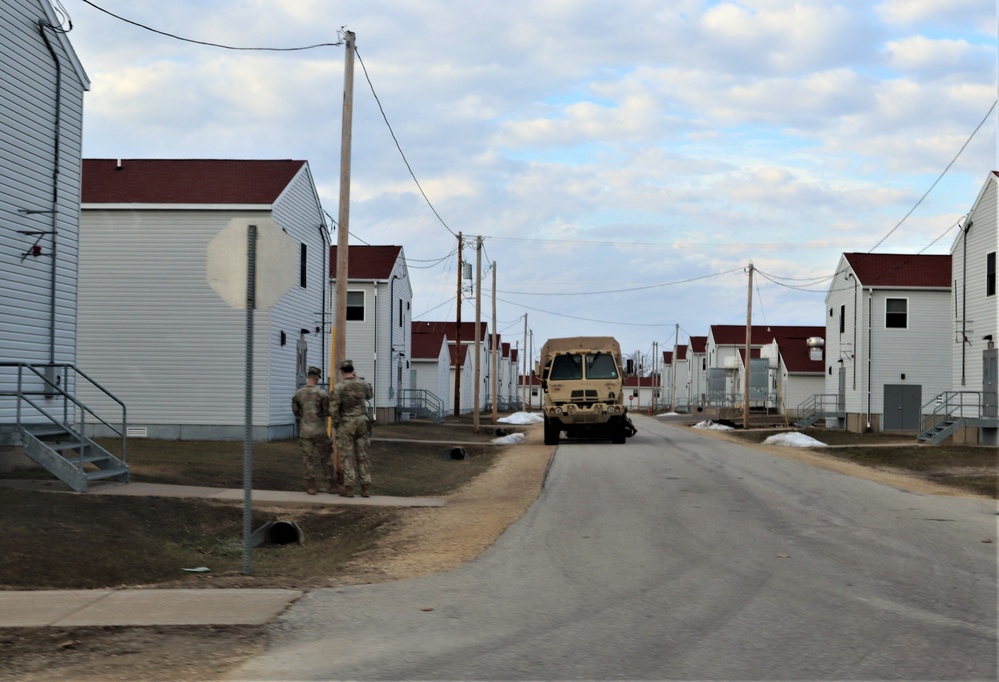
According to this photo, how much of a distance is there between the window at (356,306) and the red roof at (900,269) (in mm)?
21263

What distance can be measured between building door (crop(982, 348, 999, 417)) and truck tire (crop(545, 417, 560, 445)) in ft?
41.5

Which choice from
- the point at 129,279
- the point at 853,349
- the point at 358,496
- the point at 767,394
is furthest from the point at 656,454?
the point at 767,394

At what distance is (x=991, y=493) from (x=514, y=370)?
10968 centimetres

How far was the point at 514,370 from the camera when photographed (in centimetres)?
12756

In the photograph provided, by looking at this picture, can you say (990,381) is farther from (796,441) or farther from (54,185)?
(54,185)

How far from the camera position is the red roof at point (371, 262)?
44.9m

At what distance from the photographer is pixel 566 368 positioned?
31.4 metres

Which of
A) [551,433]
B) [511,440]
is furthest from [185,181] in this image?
[511,440]

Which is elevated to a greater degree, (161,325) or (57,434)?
(161,325)

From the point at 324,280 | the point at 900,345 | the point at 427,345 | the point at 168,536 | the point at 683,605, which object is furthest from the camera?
the point at 427,345

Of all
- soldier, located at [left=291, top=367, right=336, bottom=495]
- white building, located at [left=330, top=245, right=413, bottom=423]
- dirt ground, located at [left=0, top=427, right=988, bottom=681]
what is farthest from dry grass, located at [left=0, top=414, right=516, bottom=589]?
white building, located at [left=330, top=245, right=413, bottom=423]

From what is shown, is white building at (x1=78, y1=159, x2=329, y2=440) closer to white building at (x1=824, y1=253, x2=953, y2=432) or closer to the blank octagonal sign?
the blank octagonal sign

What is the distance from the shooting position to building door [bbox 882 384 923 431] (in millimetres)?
43969

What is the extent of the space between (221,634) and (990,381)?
30.0 metres
